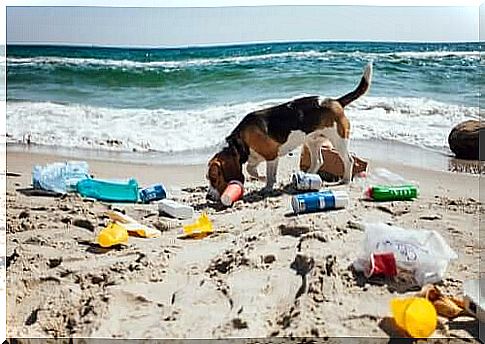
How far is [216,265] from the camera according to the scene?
1.97m

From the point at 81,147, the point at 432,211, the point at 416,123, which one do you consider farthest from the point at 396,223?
the point at 81,147

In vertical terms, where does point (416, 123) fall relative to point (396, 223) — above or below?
above

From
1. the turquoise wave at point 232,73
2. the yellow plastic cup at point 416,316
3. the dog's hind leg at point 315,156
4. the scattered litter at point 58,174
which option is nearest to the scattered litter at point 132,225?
the scattered litter at point 58,174

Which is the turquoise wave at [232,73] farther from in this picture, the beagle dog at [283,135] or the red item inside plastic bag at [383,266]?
the red item inside plastic bag at [383,266]

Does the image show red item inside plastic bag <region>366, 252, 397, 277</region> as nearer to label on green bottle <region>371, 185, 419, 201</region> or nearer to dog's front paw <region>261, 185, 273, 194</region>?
label on green bottle <region>371, 185, 419, 201</region>

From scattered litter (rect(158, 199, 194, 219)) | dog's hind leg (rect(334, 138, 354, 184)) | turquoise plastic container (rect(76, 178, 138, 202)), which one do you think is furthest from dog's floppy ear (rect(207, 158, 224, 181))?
dog's hind leg (rect(334, 138, 354, 184))

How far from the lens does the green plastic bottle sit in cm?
212

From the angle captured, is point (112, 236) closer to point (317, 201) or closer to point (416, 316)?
point (317, 201)

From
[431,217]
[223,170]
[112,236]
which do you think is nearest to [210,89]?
[223,170]

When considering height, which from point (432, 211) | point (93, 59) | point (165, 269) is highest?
point (93, 59)

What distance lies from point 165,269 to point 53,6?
2.53 ft

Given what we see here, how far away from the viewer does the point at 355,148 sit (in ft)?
7.03

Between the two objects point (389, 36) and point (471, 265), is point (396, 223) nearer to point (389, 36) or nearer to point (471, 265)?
point (471, 265)

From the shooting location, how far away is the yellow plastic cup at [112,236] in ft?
6.73
